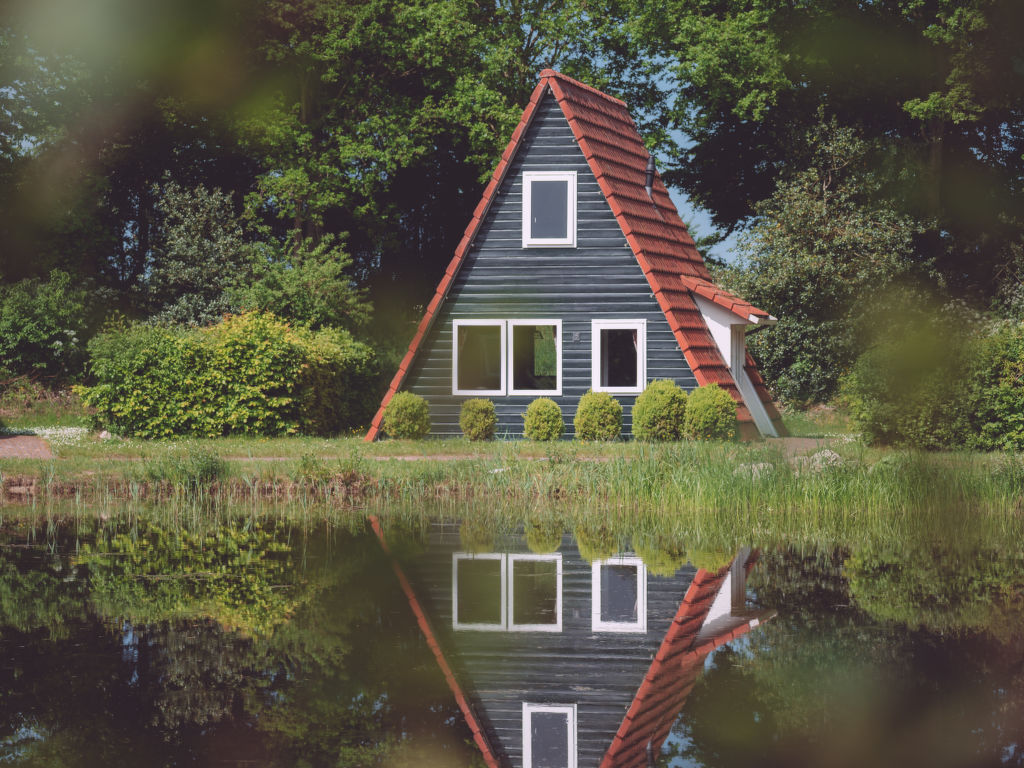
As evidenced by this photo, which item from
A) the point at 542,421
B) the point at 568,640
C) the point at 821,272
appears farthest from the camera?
the point at 821,272

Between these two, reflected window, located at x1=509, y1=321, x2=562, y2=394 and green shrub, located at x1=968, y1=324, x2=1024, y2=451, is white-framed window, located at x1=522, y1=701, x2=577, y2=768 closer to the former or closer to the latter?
green shrub, located at x1=968, y1=324, x2=1024, y2=451

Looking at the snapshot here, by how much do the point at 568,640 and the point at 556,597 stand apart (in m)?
1.26

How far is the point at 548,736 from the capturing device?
6055mm

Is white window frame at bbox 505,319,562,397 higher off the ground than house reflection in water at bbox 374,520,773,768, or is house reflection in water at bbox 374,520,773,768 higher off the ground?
white window frame at bbox 505,319,562,397

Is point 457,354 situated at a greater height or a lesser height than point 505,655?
greater

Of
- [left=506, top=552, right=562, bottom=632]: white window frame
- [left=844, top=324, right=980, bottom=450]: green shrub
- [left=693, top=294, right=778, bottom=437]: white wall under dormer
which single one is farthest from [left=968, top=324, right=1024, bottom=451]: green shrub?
[left=506, top=552, right=562, bottom=632]: white window frame

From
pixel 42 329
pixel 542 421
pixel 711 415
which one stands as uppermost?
pixel 42 329

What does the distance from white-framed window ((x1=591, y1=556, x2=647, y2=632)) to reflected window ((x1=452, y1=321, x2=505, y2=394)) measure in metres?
10.4

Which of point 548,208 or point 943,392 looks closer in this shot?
point 943,392

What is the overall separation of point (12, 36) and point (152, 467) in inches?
779

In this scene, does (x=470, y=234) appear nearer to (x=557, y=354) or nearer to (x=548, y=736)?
(x=557, y=354)

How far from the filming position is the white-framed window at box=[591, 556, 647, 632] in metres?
8.36

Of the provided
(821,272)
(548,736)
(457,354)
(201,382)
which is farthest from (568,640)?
(821,272)

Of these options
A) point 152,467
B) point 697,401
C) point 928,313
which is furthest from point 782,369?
point 152,467
